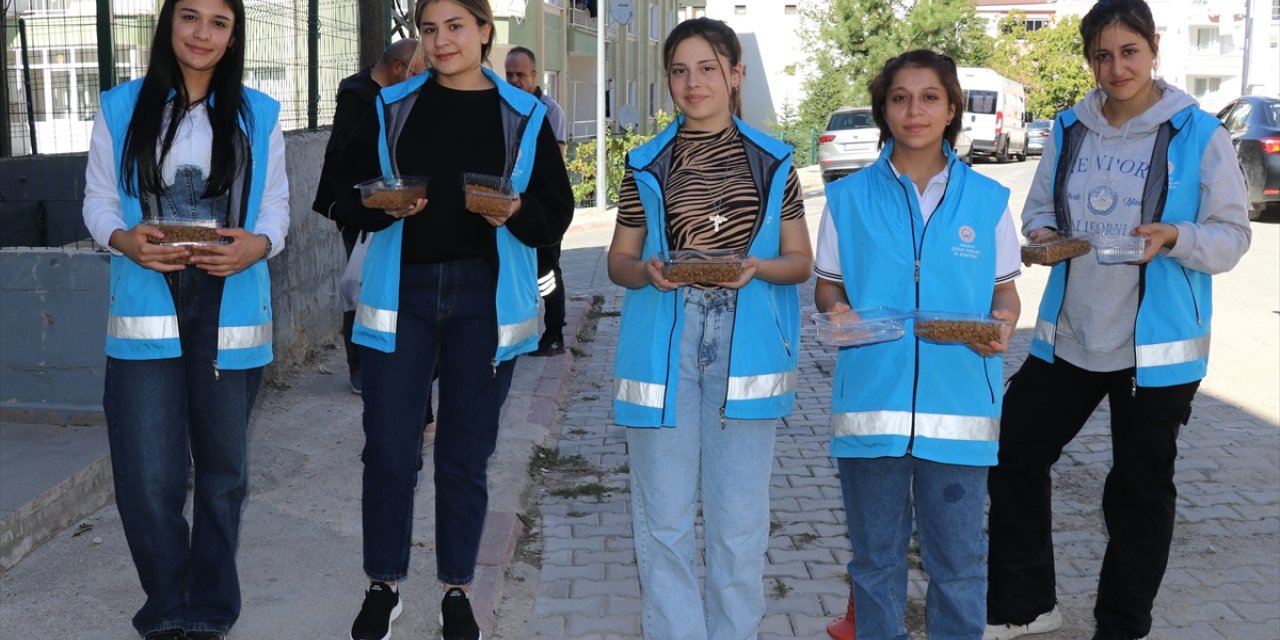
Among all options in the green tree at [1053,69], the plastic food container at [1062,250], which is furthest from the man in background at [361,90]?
the green tree at [1053,69]

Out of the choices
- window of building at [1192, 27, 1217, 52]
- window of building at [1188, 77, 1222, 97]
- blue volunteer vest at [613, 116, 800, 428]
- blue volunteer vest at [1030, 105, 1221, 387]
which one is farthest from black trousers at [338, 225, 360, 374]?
window of building at [1192, 27, 1217, 52]

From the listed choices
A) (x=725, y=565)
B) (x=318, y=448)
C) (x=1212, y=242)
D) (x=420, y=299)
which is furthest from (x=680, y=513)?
(x=318, y=448)

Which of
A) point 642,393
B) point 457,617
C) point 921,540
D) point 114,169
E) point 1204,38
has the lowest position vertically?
point 457,617

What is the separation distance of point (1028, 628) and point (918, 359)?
1491 mm

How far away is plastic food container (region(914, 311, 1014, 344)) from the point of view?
11.7ft

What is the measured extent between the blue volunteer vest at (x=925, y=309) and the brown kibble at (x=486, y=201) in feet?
3.30

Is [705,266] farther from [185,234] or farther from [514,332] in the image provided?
[185,234]

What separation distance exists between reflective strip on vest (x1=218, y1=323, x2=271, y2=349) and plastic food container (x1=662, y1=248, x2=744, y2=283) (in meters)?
1.28

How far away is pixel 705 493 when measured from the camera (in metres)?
Answer: 3.96

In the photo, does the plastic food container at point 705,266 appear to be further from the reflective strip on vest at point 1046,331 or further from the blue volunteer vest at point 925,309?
the reflective strip on vest at point 1046,331

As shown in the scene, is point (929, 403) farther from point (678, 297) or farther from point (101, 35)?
point (101, 35)

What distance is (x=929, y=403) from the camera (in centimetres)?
371

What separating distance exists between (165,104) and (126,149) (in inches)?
7.1

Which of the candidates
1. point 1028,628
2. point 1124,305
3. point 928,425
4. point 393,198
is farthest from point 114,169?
point 1028,628
